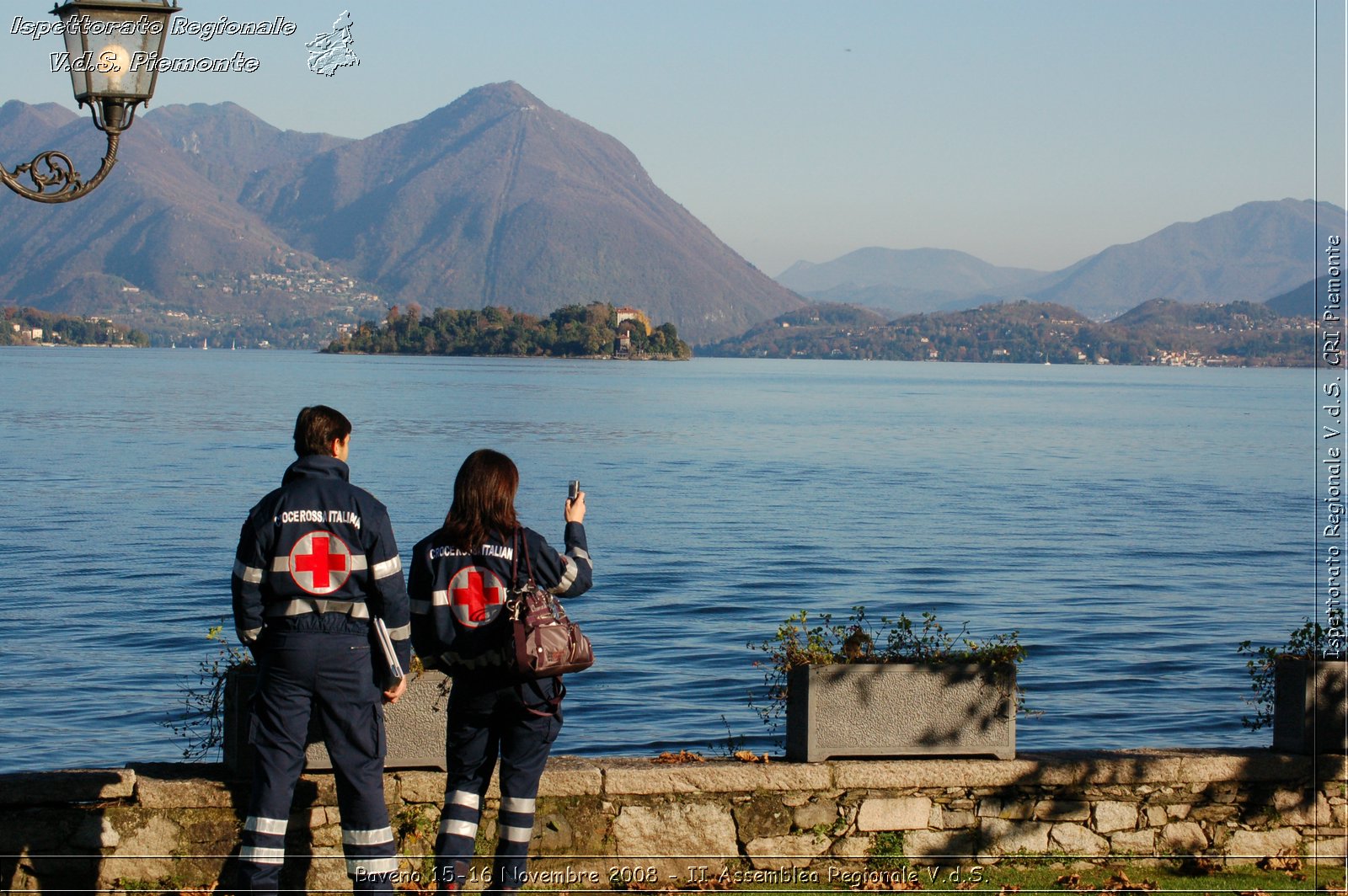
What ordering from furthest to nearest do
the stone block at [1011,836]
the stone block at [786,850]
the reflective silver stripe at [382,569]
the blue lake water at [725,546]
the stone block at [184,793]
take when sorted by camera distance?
the blue lake water at [725,546] < the stone block at [1011,836] < the stone block at [786,850] < the stone block at [184,793] < the reflective silver stripe at [382,569]

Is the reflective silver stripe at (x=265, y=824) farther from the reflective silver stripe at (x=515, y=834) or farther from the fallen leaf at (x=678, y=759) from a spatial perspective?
the fallen leaf at (x=678, y=759)

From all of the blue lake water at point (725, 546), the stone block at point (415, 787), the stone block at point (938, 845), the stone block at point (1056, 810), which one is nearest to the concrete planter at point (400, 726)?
the stone block at point (415, 787)

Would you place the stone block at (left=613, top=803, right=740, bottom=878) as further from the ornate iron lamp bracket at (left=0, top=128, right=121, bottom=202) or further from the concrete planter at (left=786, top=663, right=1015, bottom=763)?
the ornate iron lamp bracket at (left=0, top=128, right=121, bottom=202)

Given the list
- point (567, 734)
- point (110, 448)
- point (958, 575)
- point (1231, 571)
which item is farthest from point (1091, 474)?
point (567, 734)

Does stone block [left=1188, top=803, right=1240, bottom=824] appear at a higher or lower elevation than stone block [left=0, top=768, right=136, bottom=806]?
lower

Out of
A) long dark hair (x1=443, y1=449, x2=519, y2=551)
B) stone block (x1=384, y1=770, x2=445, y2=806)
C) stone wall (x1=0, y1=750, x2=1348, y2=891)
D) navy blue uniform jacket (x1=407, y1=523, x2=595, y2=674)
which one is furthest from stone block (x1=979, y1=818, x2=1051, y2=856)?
long dark hair (x1=443, y1=449, x2=519, y2=551)

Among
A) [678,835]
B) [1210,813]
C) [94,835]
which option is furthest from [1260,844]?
[94,835]

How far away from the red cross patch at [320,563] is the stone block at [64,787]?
148 cm

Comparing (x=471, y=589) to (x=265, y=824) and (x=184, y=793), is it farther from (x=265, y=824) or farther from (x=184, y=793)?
(x=184, y=793)

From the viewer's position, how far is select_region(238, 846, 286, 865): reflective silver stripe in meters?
5.98

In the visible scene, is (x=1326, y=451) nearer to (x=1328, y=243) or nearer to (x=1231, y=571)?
(x=1231, y=571)

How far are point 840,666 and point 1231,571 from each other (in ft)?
74.9

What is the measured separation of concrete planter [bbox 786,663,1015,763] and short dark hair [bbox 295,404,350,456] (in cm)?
240

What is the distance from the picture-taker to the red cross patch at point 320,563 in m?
5.89
